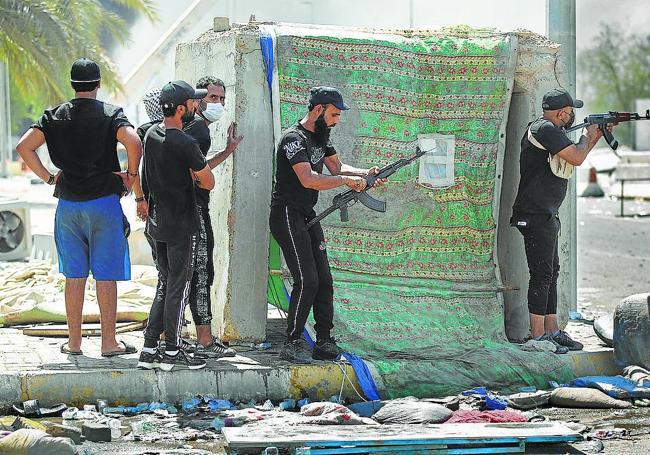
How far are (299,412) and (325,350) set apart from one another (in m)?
0.68

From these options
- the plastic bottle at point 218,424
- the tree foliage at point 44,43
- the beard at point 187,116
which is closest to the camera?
the plastic bottle at point 218,424

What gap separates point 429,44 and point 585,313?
12.4ft

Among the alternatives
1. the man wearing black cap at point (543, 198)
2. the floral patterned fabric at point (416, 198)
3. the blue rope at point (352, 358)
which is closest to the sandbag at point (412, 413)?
the blue rope at point (352, 358)

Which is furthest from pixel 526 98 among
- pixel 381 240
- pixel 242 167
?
pixel 242 167

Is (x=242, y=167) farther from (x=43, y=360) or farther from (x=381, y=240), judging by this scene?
(x=43, y=360)

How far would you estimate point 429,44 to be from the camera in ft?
30.3

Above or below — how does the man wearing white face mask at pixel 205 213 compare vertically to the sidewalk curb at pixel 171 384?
above

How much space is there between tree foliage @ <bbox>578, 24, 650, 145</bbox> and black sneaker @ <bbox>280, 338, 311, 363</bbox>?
5116cm

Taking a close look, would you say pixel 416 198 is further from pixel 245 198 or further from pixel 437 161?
pixel 245 198

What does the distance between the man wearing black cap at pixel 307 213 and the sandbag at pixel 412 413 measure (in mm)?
976

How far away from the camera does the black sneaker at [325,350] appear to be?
26.9 ft

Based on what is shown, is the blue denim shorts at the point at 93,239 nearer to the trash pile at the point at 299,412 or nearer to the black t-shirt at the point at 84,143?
the black t-shirt at the point at 84,143

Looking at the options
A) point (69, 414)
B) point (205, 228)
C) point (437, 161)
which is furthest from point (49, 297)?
point (437, 161)

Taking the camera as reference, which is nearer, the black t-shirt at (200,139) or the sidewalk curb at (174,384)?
the sidewalk curb at (174,384)
